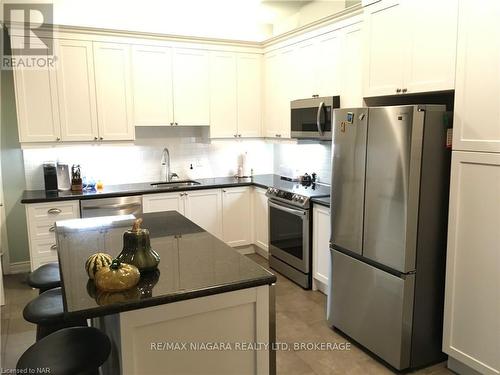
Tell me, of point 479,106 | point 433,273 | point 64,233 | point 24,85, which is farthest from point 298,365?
point 24,85

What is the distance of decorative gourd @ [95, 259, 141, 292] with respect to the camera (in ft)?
5.35

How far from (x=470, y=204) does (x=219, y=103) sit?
10.3ft

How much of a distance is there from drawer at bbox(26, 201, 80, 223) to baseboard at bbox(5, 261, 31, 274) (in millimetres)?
934

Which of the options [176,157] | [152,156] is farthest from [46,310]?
[176,157]

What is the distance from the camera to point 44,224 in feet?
13.0

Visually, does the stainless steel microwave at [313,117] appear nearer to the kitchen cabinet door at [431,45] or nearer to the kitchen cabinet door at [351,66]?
the kitchen cabinet door at [351,66]

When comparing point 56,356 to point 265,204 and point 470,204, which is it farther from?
point 265,204

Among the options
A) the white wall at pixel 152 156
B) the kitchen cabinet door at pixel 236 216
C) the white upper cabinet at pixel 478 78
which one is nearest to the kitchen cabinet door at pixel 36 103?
the white wall at pixel 152 156

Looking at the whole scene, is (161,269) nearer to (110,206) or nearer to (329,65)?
(110,206)

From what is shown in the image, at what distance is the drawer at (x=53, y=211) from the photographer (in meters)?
3.92

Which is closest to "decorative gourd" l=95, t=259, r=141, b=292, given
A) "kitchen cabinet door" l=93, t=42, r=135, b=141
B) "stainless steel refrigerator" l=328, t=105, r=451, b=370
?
"stainless steel refrigerator" l=328, t=105, r=451, b=370

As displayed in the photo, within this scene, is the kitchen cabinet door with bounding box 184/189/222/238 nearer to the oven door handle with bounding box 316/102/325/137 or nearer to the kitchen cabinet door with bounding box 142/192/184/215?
the kitchen cabinet door with bounding box 142/192/184/215

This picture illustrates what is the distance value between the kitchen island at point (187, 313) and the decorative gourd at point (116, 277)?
3cm

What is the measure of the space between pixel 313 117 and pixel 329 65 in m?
0.50
